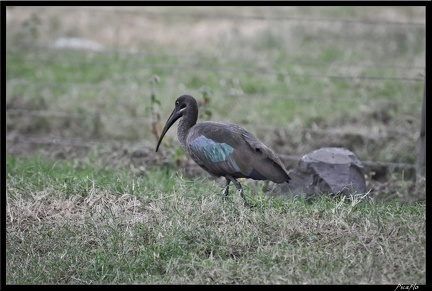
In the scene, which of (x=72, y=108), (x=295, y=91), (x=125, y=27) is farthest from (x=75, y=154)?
(x=125, y=27)

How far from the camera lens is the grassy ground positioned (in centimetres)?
481

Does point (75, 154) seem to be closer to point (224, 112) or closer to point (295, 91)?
point (224, 112)

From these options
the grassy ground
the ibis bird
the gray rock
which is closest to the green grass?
the grassy ground

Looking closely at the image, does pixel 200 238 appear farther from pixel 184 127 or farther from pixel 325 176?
pixel 325 176

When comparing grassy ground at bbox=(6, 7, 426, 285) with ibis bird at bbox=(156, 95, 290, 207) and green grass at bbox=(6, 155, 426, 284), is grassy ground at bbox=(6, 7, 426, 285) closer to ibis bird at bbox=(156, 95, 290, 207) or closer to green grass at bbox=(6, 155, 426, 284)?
green grass at bbox=(6, 155, 426, 284)

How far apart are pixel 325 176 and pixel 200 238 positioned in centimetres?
142

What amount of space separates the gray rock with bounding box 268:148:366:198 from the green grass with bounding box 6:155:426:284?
0.33 metres

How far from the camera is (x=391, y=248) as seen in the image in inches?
187

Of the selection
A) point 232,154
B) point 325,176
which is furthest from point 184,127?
point 325,176

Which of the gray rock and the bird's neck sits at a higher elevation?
the bird's neck

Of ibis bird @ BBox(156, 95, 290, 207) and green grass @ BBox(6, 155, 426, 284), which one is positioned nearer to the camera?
green grass @ BBox(6, 155, 426, 284)

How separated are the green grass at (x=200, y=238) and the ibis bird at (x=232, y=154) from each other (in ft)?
0.62

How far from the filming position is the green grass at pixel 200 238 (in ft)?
15.3

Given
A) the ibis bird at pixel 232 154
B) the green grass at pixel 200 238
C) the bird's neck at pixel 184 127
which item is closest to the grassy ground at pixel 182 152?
the green grass at pixel 200 238
